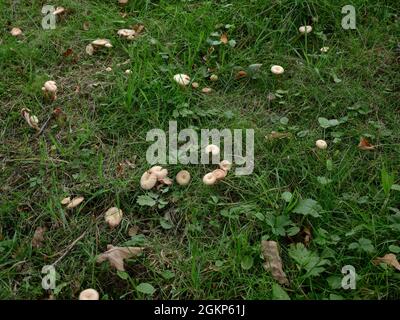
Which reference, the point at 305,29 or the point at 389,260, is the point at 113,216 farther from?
the point at 305,29

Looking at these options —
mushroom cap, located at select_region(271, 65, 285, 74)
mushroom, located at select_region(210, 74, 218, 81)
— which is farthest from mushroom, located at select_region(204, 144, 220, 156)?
mushroom cap, located at select_region(271, 65, 285, 74)

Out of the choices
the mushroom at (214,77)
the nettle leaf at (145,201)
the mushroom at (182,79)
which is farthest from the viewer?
the mushroom at (214,77)

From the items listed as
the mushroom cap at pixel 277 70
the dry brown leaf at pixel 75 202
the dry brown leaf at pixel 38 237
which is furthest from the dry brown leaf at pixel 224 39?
A: the dry brown leaf at pixel 38 237

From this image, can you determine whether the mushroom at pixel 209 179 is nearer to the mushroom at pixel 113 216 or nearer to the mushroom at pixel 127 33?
the mushroom at pixel 113 216

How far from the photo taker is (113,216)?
231cm

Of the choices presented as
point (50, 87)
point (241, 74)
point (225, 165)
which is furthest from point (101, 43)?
point (225, 165)

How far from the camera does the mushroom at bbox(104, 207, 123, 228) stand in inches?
90.0

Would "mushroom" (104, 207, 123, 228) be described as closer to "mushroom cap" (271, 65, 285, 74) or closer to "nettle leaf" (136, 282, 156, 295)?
"nettle leaf" (136, 282, 156, 295)

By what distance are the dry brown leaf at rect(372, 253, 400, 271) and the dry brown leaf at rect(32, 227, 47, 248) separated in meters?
1.63

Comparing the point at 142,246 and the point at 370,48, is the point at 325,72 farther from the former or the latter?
the point at 142,246

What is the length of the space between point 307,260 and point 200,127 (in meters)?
1.07

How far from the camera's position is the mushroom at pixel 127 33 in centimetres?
329

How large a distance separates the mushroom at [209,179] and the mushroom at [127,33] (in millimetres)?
1410

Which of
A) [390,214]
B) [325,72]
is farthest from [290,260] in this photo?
[325,72]
